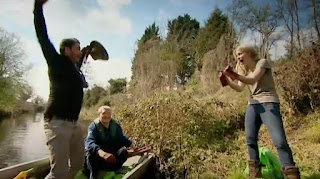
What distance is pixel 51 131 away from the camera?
289 cm

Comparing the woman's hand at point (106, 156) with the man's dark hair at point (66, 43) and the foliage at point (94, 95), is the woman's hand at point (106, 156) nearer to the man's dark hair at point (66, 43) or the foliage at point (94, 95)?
the man's dark hair at point (66, 43)

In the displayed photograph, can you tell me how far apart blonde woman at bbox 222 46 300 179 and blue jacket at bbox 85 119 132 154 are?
209cm

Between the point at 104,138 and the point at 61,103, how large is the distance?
1.95m

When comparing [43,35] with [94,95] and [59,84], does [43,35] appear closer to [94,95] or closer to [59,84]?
[59,84]

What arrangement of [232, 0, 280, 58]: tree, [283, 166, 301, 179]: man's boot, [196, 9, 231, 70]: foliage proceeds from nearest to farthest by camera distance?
[283, 166, 301, 179]: man's boot
[232, 0, 280, 58]: tree
[196, 9, 231, 70]: foliage

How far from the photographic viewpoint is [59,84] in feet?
9.64

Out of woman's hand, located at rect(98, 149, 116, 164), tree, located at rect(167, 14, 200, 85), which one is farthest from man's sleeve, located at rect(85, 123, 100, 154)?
tree, located at rect(167, 14, 200, 85)

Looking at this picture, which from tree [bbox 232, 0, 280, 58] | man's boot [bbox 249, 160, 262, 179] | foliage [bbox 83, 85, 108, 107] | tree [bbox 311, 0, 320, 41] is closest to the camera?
man's boot [bbox 249, 160, 262, 179]

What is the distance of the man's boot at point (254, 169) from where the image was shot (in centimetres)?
343

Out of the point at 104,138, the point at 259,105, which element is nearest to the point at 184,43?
the point at 104,138

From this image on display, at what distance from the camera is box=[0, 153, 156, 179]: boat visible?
439 centimetres

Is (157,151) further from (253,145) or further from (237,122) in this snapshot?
(253,145)

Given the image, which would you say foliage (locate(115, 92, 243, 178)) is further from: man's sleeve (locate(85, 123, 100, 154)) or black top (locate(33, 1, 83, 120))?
black top (locate(33, 1, 83, 120))

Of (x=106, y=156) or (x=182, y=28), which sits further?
(x=182, y=28)
